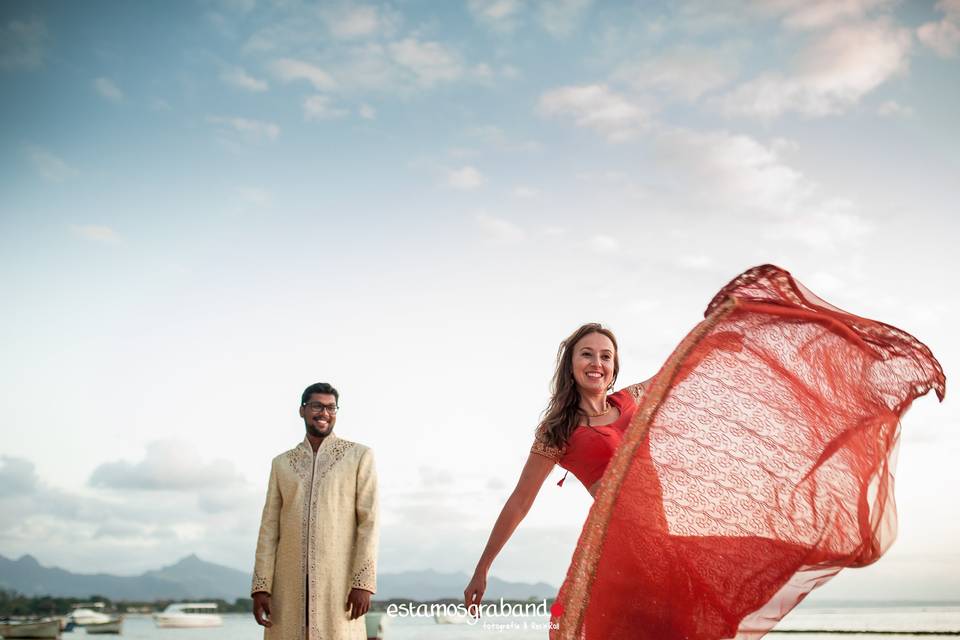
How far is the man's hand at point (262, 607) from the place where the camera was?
466cm

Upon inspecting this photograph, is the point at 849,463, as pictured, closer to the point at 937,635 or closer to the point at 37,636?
the point at 937,635

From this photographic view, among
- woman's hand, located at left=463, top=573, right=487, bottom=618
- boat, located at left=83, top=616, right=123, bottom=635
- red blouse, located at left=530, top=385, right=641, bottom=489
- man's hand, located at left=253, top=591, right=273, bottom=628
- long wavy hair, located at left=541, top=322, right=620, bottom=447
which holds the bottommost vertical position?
boat, located at left=83, top=616, right=123, bottom=635

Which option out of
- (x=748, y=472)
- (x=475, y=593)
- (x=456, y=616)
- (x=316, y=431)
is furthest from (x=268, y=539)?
(x=748, y=472)

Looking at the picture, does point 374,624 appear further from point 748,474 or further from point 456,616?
point 748,474

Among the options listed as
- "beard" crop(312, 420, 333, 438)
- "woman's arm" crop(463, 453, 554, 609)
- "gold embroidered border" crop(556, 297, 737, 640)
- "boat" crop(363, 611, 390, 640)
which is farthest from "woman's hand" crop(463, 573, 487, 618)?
"boat" crop(363, 611, 390, 640)

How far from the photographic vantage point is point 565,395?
129 inches

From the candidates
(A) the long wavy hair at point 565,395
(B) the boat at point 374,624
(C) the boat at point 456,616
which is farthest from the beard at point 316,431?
(A) the long wavy hair at point 565,395

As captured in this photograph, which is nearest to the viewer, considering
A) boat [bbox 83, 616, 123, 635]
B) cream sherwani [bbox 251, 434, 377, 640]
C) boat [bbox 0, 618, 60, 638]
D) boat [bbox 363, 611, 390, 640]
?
cream sherwani [bbox 251, 434, 377, 640]

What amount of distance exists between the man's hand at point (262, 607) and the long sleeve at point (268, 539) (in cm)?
3

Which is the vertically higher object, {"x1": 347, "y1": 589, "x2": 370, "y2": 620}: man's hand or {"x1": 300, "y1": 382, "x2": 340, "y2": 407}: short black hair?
{"x1": 300, "y1": 382, "x2": 340, "y2": 407}: short black hair

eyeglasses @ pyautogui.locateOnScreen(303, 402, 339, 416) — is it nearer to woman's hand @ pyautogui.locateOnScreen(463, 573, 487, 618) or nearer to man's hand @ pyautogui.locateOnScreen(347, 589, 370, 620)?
man's hand @ pyautogui.locateOnScreen(347, 589, 370, 620)

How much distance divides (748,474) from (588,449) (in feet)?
2.39

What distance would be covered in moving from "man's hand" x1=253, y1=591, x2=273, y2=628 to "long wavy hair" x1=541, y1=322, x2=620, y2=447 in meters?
2.47

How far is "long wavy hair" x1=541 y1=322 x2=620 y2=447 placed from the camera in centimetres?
316
